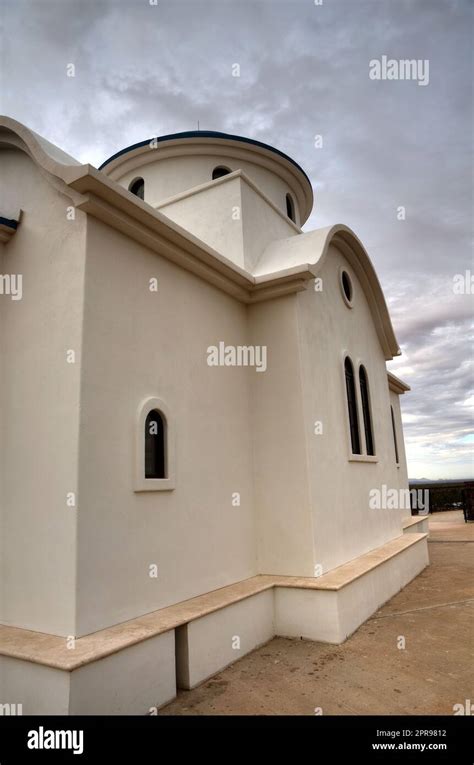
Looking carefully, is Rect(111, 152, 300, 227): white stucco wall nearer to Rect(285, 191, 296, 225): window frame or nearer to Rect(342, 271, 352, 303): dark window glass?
Rect(285, 191, 296, 225): window frame

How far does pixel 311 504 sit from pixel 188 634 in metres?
2.34

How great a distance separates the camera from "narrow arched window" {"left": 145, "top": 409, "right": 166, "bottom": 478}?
5.01 metres

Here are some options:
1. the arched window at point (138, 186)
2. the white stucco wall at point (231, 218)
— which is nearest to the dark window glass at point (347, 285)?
the white stucco wall at point (231, 218)

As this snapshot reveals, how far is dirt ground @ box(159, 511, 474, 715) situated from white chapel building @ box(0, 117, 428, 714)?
0.23m

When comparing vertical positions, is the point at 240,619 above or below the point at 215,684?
above

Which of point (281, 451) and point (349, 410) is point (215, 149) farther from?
point (281, 451)

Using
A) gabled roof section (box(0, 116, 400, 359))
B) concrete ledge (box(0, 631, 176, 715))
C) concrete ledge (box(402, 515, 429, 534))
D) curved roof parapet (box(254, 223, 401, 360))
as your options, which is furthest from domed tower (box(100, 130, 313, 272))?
concrete ledge (box(402, 515, 429, 534))

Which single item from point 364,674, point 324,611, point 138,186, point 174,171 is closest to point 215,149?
point 174,171

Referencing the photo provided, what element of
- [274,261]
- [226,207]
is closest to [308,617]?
[274,261]
